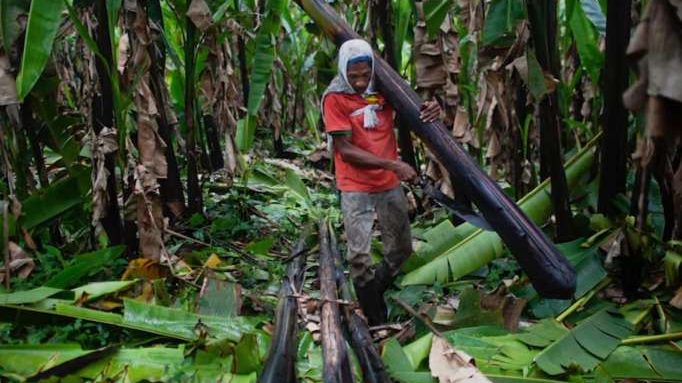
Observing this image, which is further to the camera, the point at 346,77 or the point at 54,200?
the point at 54,200

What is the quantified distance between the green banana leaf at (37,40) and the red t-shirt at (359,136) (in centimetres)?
134

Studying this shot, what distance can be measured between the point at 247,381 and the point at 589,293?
164 cm

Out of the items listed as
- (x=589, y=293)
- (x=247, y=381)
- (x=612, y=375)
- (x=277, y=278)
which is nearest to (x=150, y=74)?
(x=277, y=278)

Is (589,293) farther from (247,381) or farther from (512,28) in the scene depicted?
(247,381)

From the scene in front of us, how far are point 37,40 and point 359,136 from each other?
1598 mm

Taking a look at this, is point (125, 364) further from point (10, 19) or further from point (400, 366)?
point (10, 19)

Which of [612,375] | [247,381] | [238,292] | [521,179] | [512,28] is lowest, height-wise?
[612,375]

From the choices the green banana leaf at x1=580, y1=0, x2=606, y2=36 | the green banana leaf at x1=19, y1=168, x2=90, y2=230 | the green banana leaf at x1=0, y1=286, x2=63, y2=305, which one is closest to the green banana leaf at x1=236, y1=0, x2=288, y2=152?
the green banana leaf at x1=19, y1=168, x2=90, y2=230

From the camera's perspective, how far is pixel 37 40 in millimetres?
2758

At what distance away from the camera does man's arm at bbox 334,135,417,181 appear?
3.38 metres

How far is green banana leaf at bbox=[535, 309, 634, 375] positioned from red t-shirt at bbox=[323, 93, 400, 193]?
1329 mm

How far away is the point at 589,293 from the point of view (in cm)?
304

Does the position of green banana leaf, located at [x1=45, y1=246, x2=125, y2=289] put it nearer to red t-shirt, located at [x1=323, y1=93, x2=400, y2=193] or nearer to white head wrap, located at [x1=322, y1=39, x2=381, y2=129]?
red t-shirt, located at [x1=323, y1=93, x2=400, y2=193]

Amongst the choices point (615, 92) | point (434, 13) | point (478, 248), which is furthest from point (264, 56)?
point (615, 92)
